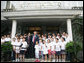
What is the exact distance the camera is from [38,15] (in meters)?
8.77

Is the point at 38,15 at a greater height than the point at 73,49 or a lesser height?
greater

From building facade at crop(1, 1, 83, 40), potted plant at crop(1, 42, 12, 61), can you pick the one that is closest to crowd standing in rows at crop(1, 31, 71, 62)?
potted plant at crop(1, 42, 12, 61)

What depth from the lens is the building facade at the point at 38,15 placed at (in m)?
8.73

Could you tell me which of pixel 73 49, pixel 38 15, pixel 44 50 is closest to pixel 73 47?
pixel 73 49

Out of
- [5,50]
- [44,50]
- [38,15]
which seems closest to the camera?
[44,50]

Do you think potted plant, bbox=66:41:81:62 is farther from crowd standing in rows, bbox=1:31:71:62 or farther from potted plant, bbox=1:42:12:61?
potted plant, bbox=1:42:12:61

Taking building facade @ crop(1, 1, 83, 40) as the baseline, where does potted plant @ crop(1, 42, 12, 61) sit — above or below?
below

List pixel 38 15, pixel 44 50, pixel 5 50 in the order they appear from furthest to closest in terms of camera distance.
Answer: pixel 38 15 → pixel 5 50 → pixel 44 50

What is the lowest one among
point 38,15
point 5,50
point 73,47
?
point 5,50

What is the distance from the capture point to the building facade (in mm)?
8734

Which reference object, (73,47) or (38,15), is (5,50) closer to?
(38,15)

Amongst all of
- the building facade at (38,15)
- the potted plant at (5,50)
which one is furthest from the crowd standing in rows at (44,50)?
the building facade at (38,15)

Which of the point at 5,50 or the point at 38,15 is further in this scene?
the point at 38,15

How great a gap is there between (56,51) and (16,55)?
8.15 ft
